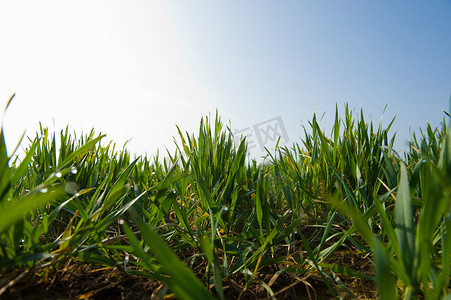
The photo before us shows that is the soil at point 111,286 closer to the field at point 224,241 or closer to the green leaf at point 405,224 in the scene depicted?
the field at point 224,241

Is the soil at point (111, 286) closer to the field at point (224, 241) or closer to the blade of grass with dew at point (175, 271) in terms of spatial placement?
the field at point (224, 241)

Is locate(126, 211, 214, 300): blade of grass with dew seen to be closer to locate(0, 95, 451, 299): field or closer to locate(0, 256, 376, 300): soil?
locate(0, 95, 451, 299): field

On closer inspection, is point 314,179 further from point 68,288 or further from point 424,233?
point 68,288

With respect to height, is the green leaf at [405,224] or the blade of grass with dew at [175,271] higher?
the blade of grass with dew at [175,271]

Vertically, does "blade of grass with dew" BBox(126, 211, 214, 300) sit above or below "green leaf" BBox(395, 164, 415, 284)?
above

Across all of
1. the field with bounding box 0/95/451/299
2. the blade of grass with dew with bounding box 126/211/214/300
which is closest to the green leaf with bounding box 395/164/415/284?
the field with bounding box 0/95/451/299

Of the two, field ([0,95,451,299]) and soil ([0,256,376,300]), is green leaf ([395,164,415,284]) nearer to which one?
field ([0,95,451,299])

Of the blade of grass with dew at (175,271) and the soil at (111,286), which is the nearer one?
the blade of grass with dew at (175,271)

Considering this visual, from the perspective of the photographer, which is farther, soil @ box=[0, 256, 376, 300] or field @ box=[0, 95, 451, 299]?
soil @ box=[0, 256, 376, 300]

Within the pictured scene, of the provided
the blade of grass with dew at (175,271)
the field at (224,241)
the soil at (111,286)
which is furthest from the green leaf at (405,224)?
the blade of grass with dew at (175,271)

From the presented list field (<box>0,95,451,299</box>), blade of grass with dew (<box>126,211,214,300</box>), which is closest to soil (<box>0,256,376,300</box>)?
field (<box>0,95,451,299</box>)

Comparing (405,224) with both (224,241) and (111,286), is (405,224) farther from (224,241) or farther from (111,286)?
(111,286)

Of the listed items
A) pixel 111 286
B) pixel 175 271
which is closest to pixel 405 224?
pixel 175 271

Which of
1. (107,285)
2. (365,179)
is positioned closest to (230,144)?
(365,179)
